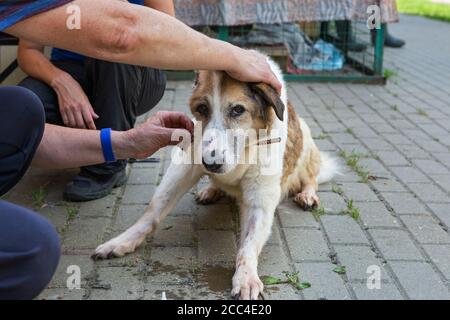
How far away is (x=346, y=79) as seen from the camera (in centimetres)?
680

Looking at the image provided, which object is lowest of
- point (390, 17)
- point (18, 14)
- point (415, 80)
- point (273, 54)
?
point (415, 80)

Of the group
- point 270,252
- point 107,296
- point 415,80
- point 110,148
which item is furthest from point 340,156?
point 415,80

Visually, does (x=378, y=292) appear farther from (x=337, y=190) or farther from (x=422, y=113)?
(x=422, y=113)

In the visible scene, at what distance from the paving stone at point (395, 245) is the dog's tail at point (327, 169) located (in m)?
0.77

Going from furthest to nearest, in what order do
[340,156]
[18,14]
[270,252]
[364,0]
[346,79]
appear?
[346,79], [364,0], [340,156], [270,252], [18,14]

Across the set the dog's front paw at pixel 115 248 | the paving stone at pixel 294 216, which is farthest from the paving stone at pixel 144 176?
the dog's front paw at pixel 115 248

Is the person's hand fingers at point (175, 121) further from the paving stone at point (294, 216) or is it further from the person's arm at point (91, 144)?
the paving stone at point (294, 216)

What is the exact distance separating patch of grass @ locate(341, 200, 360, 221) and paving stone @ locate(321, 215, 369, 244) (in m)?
0.03

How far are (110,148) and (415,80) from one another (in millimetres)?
5362

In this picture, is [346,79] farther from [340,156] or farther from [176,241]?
[176,241]

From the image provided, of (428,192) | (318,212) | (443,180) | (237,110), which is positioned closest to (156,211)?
(237,110)

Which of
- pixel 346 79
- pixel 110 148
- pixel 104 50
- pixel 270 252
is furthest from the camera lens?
pixel 346 79

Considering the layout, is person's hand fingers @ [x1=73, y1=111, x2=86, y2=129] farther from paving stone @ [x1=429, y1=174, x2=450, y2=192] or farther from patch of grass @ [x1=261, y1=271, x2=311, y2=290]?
paving stone @ [x1=429, y1=174, x2=450, y2=192]

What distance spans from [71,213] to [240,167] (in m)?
1.00
